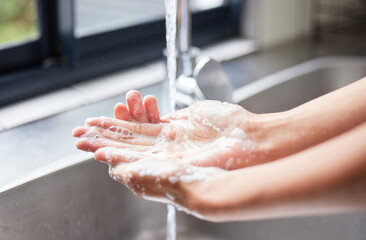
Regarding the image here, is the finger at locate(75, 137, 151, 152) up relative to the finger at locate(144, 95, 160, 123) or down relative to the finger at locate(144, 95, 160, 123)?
down

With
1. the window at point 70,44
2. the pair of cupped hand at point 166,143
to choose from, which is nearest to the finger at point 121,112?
the pair of cupped hand at point 166,143

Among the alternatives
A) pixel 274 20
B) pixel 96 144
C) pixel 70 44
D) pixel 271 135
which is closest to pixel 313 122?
pixel 271 135

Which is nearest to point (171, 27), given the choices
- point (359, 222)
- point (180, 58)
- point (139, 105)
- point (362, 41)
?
point (180, 58)

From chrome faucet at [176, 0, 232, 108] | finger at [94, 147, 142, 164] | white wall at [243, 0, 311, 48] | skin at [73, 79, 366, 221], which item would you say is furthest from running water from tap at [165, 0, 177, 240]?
white wall at [243, 0, 311, 48]

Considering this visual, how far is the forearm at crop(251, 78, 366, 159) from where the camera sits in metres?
0.64

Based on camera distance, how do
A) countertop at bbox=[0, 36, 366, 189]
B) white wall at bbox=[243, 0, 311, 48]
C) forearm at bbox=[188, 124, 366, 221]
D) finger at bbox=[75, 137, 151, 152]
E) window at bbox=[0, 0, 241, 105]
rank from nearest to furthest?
forearm at bbox=[188, 124, 366, 221], finger at bbox=[75, 137, 151, 152], countertop at bbox=[0, 36, 366, 189], window at bbox=[0, 0, 241, 105], white wall at bbox=[243, 0, 311, 48]

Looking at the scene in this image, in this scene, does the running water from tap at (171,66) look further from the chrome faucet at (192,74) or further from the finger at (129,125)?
the finger at (129,125)

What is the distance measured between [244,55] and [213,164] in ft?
2.14

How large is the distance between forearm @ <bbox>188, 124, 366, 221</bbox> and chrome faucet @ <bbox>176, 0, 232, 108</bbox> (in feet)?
0.88

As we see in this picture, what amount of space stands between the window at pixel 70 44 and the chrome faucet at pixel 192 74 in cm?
10

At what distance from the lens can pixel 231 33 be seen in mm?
1307

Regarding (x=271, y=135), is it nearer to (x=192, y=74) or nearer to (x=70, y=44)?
(x=192, y=74)

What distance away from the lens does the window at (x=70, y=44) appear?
96 cm

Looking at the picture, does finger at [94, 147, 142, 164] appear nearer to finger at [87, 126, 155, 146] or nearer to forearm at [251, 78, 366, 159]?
finger at [87, 126, 155, 146]
